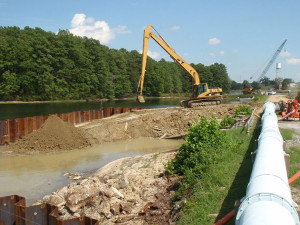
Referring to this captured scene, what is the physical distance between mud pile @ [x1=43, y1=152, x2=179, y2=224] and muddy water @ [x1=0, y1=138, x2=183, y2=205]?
1.91m

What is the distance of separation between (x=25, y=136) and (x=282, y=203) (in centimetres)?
1760

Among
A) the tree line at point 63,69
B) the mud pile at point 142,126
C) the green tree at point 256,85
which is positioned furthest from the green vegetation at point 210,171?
the green tree at point 256,85

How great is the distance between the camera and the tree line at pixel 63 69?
6116 centimetres

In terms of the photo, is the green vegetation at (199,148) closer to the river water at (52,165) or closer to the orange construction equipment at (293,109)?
the river water at (52,165)

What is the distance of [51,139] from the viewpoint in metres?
17.9

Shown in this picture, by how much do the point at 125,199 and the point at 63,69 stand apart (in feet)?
211

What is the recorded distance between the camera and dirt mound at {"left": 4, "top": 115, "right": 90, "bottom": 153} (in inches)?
680

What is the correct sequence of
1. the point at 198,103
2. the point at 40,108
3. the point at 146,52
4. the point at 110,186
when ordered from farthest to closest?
1. the point at 40,108
2. the point at 198,103
3. the point at 146,52
4. the point at 110,186

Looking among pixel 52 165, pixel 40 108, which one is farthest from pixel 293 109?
pixel 40 108

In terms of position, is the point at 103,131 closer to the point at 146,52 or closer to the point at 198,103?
the point at 146,52

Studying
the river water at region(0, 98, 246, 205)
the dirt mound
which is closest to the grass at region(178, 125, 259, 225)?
the river water at region(0, 98, 246, 205)

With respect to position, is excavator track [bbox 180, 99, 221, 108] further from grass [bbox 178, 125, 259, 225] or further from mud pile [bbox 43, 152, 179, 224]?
grass [bbox 178, 125, 259, 225]

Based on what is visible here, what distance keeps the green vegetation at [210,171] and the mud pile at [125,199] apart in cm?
63

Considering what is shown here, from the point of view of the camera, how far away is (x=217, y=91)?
3089cm
